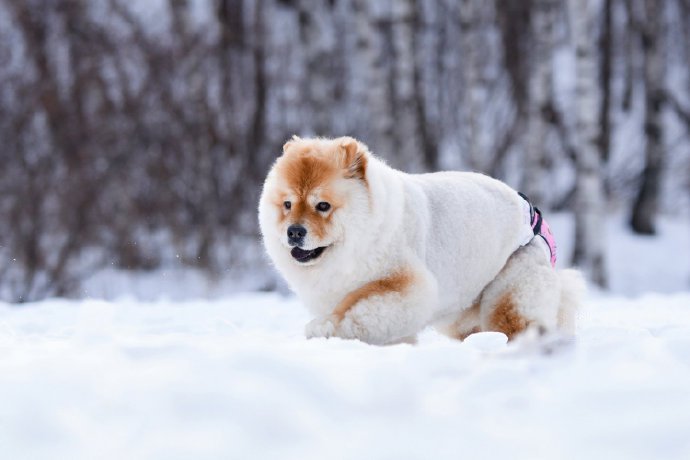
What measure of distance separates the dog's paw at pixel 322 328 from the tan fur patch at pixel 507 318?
1.00 m

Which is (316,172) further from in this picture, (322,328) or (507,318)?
(507,318)

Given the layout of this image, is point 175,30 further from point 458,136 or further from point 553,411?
point 553,411

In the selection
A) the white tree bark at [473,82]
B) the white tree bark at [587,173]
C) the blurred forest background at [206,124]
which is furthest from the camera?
the white tree bark at [473,82]

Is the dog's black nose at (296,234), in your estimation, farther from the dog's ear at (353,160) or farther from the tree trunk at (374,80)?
the tree trunk at (374,80)

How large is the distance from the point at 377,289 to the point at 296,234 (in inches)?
18.3

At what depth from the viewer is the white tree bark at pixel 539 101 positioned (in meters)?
13.4

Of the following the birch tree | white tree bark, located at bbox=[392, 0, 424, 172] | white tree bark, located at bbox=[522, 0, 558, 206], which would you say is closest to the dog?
white tree bark, located at bbox=[522, 0, 558, 206]

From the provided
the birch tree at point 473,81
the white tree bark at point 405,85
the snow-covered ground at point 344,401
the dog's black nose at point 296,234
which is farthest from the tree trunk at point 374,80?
the snow-covered ground at point 344,401

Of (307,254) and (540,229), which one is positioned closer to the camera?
(307,254)

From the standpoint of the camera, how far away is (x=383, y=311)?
3.82m

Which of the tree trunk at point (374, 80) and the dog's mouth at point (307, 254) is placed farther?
the tree trunk at point (374, 80)

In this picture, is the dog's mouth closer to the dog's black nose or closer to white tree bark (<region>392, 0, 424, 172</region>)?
the dog's black nose

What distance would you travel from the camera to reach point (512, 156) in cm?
1906

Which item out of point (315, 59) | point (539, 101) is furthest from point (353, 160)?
point (539, 101)
